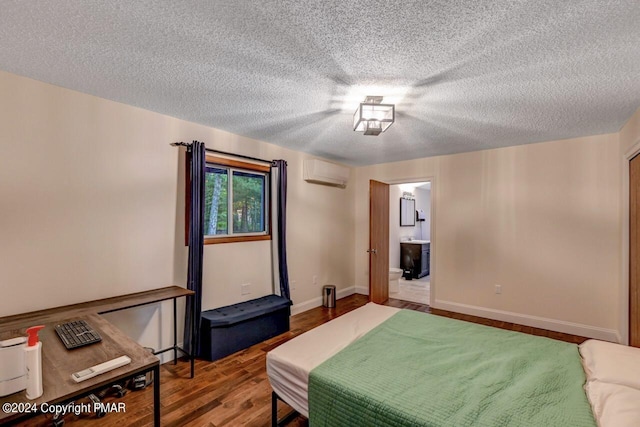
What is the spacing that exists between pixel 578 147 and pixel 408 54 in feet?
10.1

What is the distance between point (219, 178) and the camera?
3.26 m

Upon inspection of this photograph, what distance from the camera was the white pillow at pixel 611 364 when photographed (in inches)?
52.7

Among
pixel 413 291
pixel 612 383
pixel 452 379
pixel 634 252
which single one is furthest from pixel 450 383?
pixel 413 291

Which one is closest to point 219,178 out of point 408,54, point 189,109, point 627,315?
point 189,109

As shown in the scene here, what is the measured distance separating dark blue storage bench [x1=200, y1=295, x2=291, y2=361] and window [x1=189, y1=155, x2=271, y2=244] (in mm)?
782

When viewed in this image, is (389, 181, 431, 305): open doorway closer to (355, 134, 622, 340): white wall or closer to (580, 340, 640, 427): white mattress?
(355, 134, 622, 340): white wall

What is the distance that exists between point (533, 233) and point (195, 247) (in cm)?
410

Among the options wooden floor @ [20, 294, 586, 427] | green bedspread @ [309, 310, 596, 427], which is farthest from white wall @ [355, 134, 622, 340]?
wooden floor @ [20, 294, 586, 427]

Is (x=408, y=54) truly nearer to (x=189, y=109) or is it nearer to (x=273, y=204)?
(x=189, y=109)

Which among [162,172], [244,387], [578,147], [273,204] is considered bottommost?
[244,387]

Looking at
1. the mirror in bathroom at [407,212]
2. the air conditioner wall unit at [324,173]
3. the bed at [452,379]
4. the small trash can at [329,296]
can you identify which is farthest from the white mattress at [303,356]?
the mirror in bathroom at [407,212]

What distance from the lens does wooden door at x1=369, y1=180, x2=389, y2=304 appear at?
420 centimetres

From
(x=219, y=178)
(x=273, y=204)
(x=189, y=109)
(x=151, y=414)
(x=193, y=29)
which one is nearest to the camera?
(x=193, y=29)

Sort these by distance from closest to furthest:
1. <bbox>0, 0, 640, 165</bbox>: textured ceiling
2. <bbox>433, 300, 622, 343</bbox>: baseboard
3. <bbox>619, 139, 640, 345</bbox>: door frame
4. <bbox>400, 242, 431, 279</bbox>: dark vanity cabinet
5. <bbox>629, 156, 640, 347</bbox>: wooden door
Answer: <bbox>0, 0, 640, 165</bbox>: textured ceiling
<bbox>629, 156, 640, 347</bbox>: wooden door
<bbox>619, 139, 640, 345</bbox>: door frame
<bbox>433, 300, 622, 343</bbox>: baseboard
<bbox>400, 242, 431, 279</bbox>: dark vanity cabinet
